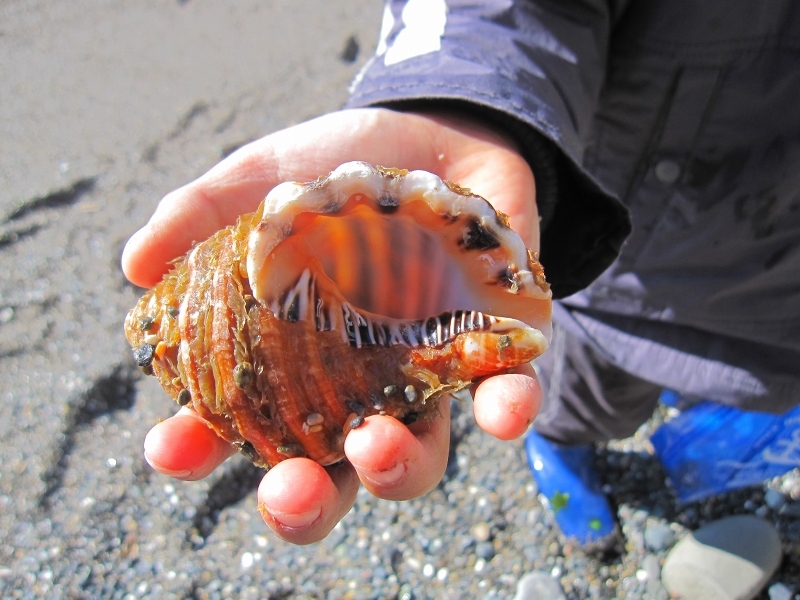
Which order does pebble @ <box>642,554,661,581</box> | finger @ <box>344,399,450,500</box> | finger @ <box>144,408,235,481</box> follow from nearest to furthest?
finger @ <box>344,399,450,500</box> → finger @ <box>144,408,235,481</box> → pebble @ <box>642,554,661,581</box>

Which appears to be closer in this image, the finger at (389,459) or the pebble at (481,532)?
the finger at (389,459)

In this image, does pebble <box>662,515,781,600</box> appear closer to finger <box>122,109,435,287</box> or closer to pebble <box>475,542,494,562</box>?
pebble <box>475,542,494,562</box>

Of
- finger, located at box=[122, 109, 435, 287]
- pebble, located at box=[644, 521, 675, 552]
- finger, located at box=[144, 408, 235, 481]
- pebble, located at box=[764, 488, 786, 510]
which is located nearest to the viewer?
finger, located at box=[144, 408, 235, 481]

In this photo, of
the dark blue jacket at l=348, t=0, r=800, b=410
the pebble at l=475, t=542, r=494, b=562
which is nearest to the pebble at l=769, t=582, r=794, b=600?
the dark blue jacket at l=348, t=0, r=800, b=410

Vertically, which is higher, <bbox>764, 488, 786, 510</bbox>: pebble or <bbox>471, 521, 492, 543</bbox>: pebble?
<bbox>764, 488, 786, 510</bbox>: pebble

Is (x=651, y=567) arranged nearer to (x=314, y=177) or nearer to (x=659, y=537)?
(x=659, y=537)

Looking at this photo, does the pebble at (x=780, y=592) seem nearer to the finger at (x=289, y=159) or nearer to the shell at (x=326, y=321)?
the shell at (x=326, y=321)

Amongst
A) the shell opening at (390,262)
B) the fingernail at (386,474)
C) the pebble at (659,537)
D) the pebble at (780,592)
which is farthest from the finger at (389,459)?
the pebble at (780,592)

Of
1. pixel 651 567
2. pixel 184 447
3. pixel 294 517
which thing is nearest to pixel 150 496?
pixel 184 447
